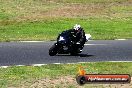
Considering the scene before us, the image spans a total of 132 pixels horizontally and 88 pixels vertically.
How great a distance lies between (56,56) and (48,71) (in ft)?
12.7

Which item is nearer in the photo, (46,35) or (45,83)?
(45,83)

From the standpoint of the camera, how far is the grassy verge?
15.8m

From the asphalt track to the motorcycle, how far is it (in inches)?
10.6

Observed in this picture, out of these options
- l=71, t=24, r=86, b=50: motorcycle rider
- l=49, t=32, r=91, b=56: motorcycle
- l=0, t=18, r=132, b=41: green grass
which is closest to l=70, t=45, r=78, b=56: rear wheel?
l=49, t=32, r=91, b=56: motorcycle

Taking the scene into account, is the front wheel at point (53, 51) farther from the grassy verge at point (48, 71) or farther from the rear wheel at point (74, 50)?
the grassy verge at point (48, 71)

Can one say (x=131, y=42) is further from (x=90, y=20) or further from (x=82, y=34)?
(x=90, y=20)

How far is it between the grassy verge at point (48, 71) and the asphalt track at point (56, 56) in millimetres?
1332

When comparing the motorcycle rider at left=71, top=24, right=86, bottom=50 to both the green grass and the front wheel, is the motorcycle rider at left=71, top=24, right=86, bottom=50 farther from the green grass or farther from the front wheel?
the green grass

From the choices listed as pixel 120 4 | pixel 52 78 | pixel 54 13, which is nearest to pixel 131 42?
pixel 52 78

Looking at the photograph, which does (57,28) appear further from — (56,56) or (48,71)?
(48,71)

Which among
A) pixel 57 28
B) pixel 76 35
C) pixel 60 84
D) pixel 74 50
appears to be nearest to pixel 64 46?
pixel 74 50

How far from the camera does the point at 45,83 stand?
15.3 meters

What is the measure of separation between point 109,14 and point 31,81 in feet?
90.0

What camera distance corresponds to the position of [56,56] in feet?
70.2
